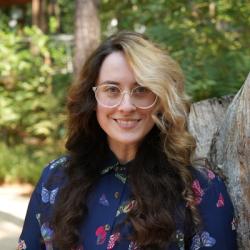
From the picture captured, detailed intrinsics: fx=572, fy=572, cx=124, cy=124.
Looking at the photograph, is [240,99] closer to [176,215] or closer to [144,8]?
[176,215]

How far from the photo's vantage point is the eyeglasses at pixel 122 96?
177 cm

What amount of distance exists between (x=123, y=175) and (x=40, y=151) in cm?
743

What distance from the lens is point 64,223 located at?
6.15 feet

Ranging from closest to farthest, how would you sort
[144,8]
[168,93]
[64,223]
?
1. [168,93]
2. [64,223]
3. [144,8]

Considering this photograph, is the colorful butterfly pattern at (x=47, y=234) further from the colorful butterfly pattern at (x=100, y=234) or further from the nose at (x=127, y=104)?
the nose at (x=127, y=104)

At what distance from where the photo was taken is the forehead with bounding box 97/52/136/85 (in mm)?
1767

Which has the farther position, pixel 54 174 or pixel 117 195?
pixel 54 174

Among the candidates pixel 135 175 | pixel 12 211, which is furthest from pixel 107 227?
pixel 12 211

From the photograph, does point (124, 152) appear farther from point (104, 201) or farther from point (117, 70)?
point (117, 70)

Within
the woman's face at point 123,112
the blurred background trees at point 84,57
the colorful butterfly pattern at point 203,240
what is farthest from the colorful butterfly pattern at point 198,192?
the blurred background trees at point 84,57

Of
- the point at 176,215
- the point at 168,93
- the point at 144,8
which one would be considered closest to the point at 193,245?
the point at 176,215

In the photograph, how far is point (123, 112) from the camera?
1.78 m

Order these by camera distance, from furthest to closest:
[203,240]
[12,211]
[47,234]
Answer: [12,211]
[47,234]
[203,240]

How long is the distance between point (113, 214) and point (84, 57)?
18.9ft
